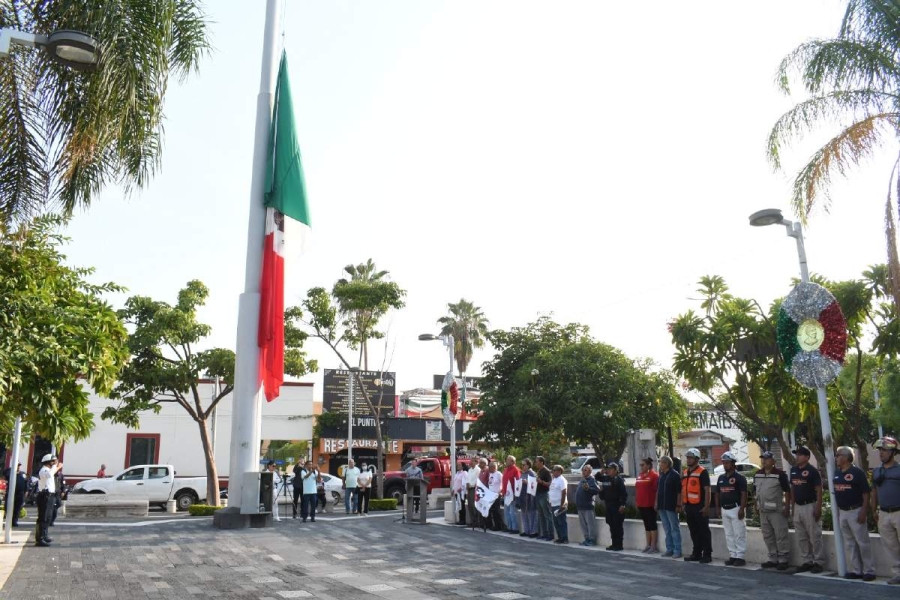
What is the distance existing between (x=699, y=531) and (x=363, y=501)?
14.7 m

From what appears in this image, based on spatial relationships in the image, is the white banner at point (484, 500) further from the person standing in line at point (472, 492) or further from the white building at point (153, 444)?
the white building at point (153, 444)

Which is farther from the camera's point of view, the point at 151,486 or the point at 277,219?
the point at 151,486

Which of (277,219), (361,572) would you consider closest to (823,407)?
(361,572)

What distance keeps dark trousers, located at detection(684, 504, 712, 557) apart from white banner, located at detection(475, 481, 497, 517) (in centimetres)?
652

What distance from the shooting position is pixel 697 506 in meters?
11.7

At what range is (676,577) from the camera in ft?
33.2

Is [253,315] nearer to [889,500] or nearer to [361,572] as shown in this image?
[361,572]

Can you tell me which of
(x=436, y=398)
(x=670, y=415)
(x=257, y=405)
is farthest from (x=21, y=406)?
(x=436, y=398)

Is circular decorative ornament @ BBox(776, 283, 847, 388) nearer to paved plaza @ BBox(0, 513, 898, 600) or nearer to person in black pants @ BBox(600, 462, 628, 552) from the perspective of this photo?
paved plaza @ BBox(0, 513, 898, 600)

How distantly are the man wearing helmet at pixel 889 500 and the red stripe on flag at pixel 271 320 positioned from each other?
12482 millimetres

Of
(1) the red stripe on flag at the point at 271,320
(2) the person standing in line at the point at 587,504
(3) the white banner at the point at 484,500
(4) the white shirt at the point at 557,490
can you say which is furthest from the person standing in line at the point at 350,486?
(2) the person standing in line at the point at 587,504

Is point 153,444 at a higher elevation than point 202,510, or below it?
higher

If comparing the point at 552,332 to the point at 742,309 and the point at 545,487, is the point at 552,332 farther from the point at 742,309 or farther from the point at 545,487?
the point at 545,487

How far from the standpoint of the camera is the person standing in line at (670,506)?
1230 cm
